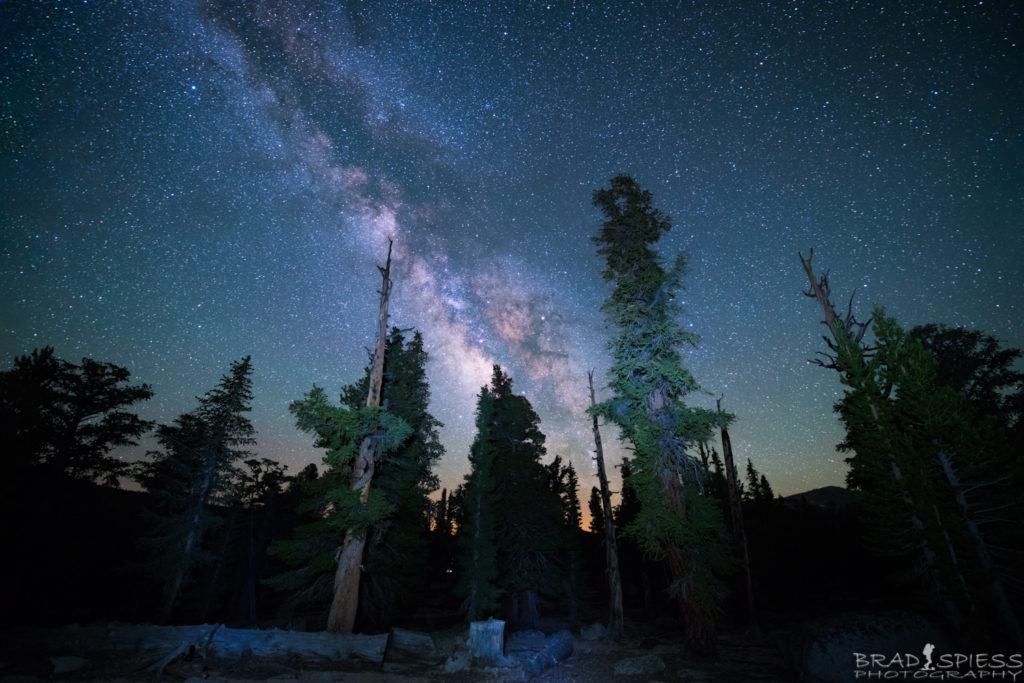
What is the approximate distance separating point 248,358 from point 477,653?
2440 centimetres

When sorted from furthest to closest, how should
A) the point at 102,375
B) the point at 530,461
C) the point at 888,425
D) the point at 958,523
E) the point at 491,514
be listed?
the point at 530,461 → the point at 491,514 → the point at 102,375 → the point at 888,425 → the point at 958,523

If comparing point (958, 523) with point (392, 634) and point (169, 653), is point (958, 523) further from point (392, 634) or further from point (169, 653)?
point (169, 653)

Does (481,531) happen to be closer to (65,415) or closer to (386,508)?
(386,508)

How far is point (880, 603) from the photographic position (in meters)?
28.9

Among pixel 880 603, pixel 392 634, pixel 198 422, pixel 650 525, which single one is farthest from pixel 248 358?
pixel 880 603

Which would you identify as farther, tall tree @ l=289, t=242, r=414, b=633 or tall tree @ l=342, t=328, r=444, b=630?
tall tree @ l=342, t=328, r=444, b=630

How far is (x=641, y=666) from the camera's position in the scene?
10.9m

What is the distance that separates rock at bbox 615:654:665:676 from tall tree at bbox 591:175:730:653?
1434 millimetres

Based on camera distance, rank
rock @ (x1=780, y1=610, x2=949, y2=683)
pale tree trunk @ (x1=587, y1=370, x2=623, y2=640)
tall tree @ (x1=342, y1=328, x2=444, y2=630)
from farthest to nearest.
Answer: pale tree trunk @ (x1=587, y1=370, x2=623, y2=640)
tall tree @ (x1=342, y1=328, x2=444, y2=630)
rock @ (x1=780, y1=610, x2=949, y2=683)

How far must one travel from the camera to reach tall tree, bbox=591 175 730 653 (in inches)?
455

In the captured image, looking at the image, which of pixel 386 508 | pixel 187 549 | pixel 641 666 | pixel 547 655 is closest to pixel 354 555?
pixel 386 508

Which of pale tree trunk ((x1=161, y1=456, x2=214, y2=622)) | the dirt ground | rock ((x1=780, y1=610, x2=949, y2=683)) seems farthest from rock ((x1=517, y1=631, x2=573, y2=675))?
pale tree trunk ((x1=161, y1=456, x2=214, y2=622))

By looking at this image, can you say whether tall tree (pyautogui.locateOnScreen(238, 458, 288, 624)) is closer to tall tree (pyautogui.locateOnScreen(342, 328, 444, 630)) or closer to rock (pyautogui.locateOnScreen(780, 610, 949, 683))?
tall tree (pyautogui.locateOnScreen(342, 328, 444, 630))

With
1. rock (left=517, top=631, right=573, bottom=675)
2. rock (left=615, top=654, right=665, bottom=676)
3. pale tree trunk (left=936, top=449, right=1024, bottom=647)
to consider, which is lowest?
rock (left=517, top=631, right=573, bottom=675)
